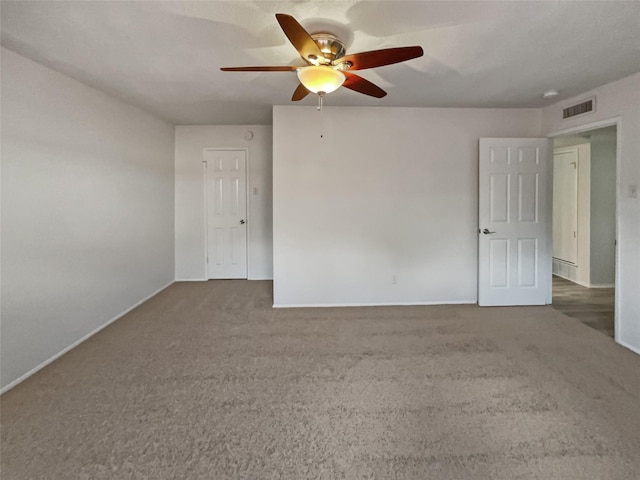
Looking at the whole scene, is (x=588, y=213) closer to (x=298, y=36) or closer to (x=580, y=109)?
(x=580, y=109)

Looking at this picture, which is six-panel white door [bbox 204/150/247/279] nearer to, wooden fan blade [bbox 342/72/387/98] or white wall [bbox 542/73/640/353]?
wooden fan blade [bbox 342/72/387/98]

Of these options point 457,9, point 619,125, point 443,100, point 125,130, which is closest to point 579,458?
point 457,9

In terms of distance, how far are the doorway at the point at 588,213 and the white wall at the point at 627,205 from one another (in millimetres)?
1571

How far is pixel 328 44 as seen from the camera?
2.17m

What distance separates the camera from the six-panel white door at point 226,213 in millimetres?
5473

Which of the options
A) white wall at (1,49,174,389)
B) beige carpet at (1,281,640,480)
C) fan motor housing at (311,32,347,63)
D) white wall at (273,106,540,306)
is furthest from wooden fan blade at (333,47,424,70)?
white wall at (1,49,174,389)

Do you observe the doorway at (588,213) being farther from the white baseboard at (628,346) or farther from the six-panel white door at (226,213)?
the six-panel white door at (226,213)

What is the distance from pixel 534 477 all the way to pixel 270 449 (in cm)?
134

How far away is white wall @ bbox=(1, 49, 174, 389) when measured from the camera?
2.40 meters

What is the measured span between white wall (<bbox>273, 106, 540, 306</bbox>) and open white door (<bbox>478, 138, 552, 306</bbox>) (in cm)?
17

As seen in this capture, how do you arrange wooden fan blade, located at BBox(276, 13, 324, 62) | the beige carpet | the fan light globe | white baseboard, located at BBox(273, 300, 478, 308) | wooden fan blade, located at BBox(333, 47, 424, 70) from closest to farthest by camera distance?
1. wooden fan blade, located at BBox(276, 13, 324, 62)
2. the beige carpet
3. wooden fan blade, located at BBox(333, 47, 424, 70)
4. the fan light globe
5. white baseboard, located at BBox(273, 300, 478, 308)

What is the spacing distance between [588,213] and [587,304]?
1.69 m

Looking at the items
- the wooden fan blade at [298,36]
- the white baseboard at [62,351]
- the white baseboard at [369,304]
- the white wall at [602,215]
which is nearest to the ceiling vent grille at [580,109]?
the white wall at [602,215]

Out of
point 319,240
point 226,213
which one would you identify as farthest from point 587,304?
point 226,213
